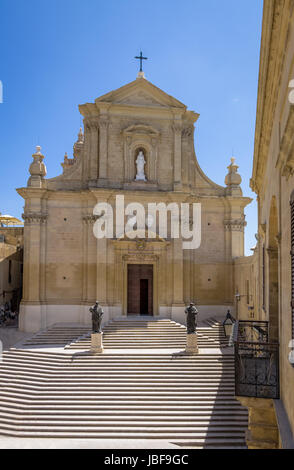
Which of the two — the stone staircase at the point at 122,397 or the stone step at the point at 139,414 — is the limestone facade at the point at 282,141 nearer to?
the stone step at the point at 139,414

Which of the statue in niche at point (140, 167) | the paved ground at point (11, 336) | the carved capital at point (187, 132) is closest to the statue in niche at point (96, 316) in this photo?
the paved ground at point (11, 336)

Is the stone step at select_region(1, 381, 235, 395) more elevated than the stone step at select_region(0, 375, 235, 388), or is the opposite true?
the stone step at select_region(0, 375, 235, 388)

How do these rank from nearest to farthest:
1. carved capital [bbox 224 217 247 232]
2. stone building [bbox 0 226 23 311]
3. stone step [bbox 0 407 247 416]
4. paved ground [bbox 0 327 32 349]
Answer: stone step [bbox 0 407 247 416], paved ground [bbox 0 327 32 349], carved capital [bbox 224 217 247 232], stone building [bbox 0 226 23 311]

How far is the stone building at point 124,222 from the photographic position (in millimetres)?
22094

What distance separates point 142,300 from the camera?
75.5 ft

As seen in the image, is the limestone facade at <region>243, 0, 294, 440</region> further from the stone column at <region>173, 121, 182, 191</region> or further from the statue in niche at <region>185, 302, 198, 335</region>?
the stone column at <region>173, 121, 182, 191</region>

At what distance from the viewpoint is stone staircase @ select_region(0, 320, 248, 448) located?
11.8 metres

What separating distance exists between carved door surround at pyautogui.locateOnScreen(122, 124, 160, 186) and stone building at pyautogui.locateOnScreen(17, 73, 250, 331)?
0.20 ft

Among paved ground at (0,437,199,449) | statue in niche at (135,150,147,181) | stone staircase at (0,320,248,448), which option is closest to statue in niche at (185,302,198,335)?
stone staircase at (0,320,248,448)

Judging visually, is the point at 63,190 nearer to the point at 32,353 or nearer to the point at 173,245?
the point at 173,245

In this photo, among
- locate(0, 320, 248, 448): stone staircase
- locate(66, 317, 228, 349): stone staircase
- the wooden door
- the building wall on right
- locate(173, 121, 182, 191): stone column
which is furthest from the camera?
locate(173, 121, 182, 191): stone column

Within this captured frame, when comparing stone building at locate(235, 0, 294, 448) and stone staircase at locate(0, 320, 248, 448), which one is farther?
stone staircase at locate(0, 320, 248, 448)

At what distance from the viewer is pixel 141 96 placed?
23531 mm

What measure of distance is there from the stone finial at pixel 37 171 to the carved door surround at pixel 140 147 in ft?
16.1
